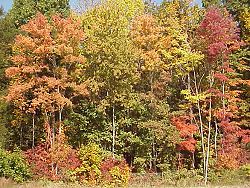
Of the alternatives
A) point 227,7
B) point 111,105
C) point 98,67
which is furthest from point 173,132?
point 227,7

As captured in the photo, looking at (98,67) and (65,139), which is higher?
(98,67)

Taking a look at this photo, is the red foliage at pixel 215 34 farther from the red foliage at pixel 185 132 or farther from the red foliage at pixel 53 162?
the red foliage at pixel 53 162

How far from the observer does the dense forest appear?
89.8 feet

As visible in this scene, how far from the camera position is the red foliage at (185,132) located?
29.6 m

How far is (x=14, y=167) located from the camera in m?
24.9

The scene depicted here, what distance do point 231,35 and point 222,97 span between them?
4623mm

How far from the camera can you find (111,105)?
97.7 feet

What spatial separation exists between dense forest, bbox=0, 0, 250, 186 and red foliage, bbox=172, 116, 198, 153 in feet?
0.24

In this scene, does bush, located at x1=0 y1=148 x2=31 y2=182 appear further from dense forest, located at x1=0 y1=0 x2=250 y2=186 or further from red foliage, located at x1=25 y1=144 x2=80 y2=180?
red foliage, located at x1=25 y1=144 x2=80 y2=180

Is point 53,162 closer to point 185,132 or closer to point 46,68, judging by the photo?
point 46,68

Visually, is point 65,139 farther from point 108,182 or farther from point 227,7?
point 227,7

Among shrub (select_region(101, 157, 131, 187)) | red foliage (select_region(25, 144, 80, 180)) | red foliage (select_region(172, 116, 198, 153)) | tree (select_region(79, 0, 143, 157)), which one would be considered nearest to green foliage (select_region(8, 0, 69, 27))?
tree (select_region(79, 0, 143, 157))

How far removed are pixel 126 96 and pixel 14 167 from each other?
9203mm

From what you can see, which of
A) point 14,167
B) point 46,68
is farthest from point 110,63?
point 14,167
